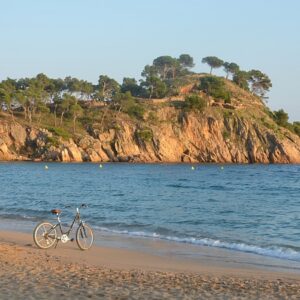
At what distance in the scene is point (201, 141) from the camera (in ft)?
453

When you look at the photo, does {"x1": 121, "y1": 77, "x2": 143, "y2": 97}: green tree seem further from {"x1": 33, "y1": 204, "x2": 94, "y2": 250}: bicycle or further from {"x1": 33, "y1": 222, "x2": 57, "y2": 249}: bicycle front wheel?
{"x1": 33, "y1": 222, "x2": 57, "y2": 249}: bicycle front wheel

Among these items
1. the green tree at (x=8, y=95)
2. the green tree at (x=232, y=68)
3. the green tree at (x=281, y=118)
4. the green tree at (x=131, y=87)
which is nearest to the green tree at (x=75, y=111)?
the green tree at (x=8, y=95)

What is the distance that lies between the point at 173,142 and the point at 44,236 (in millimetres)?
116538

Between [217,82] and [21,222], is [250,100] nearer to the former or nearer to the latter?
[217,82]

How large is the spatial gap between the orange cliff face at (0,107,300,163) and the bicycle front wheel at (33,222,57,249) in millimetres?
100338

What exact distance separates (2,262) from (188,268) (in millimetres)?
5466

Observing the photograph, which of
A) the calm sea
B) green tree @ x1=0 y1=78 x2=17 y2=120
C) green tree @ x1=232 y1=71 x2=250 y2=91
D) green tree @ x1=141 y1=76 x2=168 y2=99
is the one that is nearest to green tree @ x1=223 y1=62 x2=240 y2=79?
green tree @ x1=232 y1=71 x2=250 y2=91

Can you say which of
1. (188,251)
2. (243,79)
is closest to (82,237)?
(188,251)

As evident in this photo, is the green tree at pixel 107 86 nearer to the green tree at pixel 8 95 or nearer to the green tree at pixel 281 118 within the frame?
the green tree at pixel 8 95

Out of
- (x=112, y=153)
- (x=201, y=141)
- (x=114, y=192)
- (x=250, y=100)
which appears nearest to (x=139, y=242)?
(x=114, y=192)

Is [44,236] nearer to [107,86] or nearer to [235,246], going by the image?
[235,246]

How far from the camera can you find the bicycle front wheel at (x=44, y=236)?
18531mm

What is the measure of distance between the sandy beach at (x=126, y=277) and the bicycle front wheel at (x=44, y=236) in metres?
0.31

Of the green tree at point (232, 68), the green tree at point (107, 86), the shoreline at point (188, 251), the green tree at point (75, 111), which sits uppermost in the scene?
the green tree at point (232, 68)
